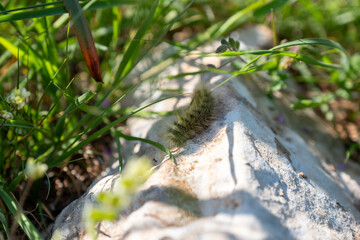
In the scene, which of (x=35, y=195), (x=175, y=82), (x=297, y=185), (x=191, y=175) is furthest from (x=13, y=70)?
(x=297, y=185)

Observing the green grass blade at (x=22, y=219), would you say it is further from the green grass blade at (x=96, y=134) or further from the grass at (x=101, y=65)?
the green grass blade at (x=96, y=134)

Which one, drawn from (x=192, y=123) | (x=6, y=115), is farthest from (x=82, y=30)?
(x=192, y=123)

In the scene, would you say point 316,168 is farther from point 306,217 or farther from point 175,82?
point 175,82

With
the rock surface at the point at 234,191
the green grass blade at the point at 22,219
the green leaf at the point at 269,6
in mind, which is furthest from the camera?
the green leaf at the point at 269,6

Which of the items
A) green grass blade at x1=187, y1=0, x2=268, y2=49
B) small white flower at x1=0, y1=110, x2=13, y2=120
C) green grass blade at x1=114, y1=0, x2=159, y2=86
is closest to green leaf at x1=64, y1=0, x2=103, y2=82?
green grass blade at x1=114, y1=0, x2=159, y2=86

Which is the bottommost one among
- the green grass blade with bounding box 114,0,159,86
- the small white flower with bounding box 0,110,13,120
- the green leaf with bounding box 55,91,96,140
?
the green leaf with bounding box 55,91,96,140

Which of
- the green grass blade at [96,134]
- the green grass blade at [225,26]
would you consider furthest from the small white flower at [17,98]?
the green grass blade at [225,26]

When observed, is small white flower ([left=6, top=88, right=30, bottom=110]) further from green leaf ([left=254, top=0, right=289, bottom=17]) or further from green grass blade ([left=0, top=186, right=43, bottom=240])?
green leaf ([left=254, top=0, right=289, bottom=17])
